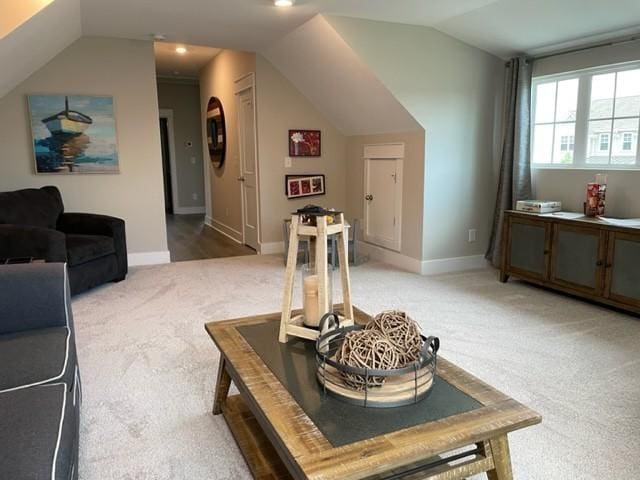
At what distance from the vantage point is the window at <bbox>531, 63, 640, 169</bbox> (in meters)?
3.72

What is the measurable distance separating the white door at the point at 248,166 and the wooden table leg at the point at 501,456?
4565mm

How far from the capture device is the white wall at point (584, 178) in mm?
3678

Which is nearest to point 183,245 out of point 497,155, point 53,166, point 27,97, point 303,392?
point 53,166

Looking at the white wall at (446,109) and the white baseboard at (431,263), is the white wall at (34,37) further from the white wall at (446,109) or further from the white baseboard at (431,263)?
the white baseboard at (431,263)

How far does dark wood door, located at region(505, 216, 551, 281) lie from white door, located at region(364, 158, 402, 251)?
3.71ft

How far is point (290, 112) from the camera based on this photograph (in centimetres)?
556

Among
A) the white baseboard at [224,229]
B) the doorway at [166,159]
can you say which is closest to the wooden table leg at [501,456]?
the white baseboard at [224,229]

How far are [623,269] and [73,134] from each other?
4.89 m

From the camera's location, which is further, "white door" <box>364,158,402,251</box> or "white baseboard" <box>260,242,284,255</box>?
"white baseboard" <box>260,242,284,255</box>

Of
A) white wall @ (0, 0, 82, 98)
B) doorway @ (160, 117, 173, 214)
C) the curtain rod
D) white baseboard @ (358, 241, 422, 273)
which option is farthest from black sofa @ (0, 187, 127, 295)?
doorway @ (160, 117, 173, 214)

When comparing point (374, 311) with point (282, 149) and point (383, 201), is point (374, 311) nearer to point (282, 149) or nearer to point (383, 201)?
point (383, 201)

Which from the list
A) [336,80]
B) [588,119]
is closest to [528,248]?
[588,119]

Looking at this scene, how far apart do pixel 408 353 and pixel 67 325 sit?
58.9 inches

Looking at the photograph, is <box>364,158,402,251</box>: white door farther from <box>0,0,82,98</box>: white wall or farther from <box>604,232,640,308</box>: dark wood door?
<box>0,0,82,98</box>: white wall
